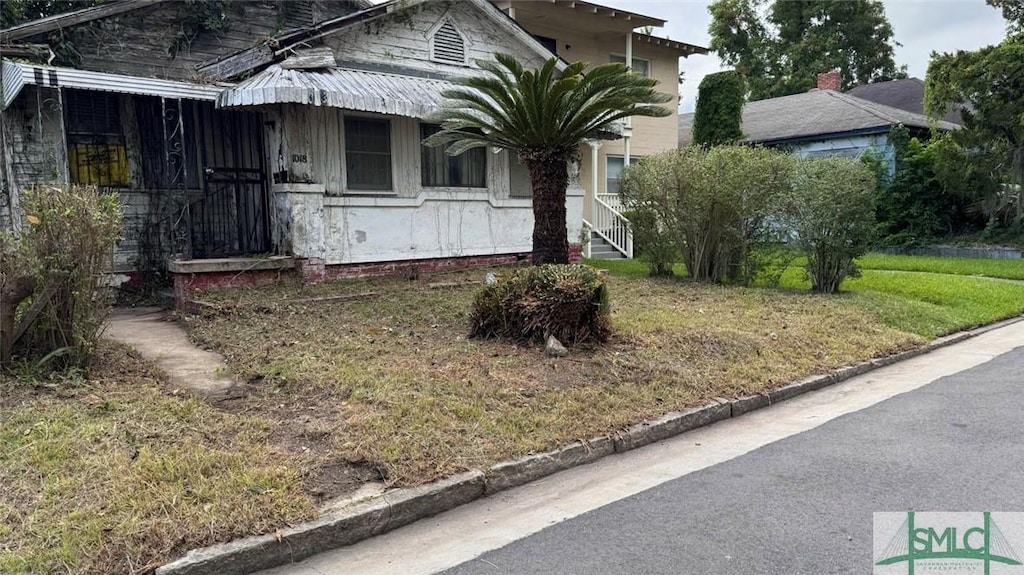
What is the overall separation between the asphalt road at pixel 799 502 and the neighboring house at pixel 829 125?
16.9m

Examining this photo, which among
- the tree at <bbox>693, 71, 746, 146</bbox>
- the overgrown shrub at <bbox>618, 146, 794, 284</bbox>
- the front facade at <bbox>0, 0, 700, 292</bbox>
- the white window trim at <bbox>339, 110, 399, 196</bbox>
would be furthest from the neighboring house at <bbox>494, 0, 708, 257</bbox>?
the white window trim at <bbox>339, 110, 399, 196</bbox>

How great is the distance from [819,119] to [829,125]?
1018 millimetres

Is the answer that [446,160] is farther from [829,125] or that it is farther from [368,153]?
[829,125]

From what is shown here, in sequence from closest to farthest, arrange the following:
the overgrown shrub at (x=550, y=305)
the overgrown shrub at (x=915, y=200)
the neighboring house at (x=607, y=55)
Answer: the overgrown shrub at (x=550, y=305) → the neighboring house at (x=607, y=55) → the overgrown shrub at (x=915, y=200)

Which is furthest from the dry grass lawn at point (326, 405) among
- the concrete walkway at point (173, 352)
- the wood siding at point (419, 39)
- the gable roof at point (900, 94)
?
the gable roof at point (900, 94)

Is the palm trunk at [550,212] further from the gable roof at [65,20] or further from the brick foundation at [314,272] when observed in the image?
the gable roof at [65,20]

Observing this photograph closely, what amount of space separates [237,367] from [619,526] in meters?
4.10

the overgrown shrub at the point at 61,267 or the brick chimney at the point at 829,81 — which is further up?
the brick chimney at the point at 829,81

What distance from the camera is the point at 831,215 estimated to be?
1073 centimetres

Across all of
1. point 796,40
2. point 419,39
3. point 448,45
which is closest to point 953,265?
point 448,45

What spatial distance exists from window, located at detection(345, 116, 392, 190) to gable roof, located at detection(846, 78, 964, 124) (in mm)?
22073

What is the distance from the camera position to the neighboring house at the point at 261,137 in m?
9.71

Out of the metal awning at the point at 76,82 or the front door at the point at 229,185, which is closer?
the metal awning at the point at 76,82

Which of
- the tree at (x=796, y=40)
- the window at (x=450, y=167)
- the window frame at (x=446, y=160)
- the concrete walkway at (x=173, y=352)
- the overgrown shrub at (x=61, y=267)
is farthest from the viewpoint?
the tree at (x=796, y=40)
